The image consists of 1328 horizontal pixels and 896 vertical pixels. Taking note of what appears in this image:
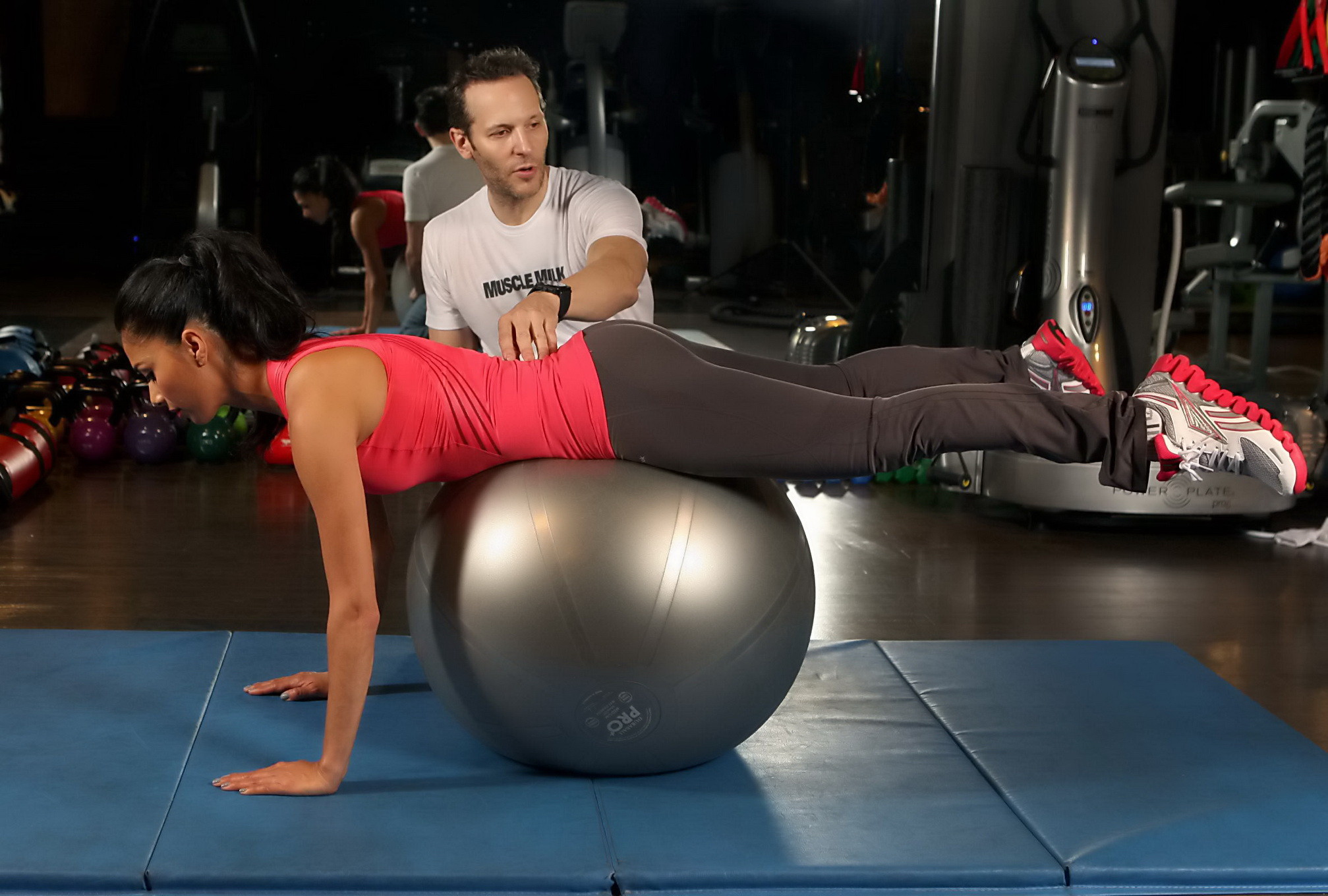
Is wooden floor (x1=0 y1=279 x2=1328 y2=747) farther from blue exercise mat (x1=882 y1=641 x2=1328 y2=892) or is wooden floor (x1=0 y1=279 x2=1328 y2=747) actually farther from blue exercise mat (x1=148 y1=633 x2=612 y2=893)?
blue exercise mat (x1=148 y1=633 x2=612 y2=893)

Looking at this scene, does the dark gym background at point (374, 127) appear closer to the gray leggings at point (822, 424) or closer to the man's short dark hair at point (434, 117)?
the man's short dark hair at point (434, 117)

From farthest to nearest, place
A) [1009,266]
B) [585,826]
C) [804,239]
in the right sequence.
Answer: [804,239] → [1009,266] → [585,826]

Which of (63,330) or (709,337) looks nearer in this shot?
(709,337)

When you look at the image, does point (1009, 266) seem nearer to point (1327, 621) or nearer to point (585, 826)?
point (1327, 621)

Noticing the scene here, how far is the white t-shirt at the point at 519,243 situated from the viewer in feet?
10.1

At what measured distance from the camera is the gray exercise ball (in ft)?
7.34

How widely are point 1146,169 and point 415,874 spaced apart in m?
4.14

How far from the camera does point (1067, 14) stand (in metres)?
4.89

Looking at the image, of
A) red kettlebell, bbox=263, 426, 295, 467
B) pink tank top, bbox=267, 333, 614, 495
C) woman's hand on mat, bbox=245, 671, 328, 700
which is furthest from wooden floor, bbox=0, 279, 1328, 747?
pink tank top, bbox=267, 333, 614, 495

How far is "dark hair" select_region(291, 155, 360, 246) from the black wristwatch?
397cm

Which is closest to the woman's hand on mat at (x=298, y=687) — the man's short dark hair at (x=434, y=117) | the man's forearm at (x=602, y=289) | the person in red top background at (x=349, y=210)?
the man's forearm at (x=602, y=289)

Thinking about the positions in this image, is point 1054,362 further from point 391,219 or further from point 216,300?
point 391,219

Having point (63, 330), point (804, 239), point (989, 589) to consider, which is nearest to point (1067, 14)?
point (804, 239)

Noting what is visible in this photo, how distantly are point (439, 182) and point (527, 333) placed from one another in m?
3.21
